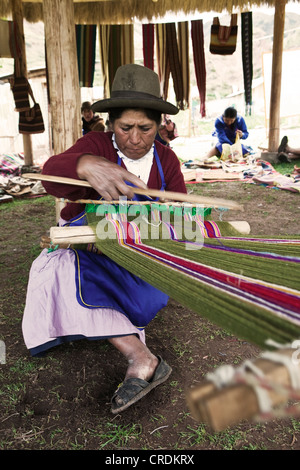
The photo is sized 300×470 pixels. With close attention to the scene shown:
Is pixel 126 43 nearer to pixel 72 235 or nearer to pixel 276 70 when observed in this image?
pixel 276 70

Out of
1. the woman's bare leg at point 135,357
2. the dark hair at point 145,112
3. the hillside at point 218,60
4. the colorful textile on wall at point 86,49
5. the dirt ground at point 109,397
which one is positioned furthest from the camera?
the hillside at point 218,60

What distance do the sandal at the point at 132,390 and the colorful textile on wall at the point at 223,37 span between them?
6632 millimetres

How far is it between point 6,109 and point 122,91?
30.4 feet

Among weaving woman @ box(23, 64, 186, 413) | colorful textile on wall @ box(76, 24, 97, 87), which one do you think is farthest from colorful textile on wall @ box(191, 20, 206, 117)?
weaving woman @ box(23, 64, 186, 413)

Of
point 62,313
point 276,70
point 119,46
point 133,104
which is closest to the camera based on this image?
point 62,313

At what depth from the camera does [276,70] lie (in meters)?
7.12

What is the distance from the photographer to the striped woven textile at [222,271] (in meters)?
0.79

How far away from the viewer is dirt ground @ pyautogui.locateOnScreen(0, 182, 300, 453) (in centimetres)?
141

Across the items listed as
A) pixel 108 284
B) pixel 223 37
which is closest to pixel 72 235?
pixel 108 284

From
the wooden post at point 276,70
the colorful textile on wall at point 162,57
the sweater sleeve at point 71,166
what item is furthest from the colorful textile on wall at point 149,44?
the sweater sleeve at point 71,166

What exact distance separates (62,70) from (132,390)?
2.27 m

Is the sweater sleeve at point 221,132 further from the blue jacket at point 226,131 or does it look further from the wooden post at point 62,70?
the wooden post at point 62,70

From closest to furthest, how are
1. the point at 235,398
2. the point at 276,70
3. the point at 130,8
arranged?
the point at 235,398 → the point at 130,8 → the point at 276,70

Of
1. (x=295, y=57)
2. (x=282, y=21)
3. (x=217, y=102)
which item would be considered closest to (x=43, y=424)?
(x=282, y=21)
